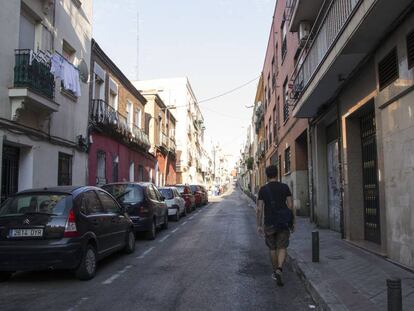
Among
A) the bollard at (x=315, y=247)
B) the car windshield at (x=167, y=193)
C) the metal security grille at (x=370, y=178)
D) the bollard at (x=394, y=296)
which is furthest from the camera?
the car windshield at (x=167, y=193)

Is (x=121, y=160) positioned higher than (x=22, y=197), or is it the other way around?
(x=121, y=160)

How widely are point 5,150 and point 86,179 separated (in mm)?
6041

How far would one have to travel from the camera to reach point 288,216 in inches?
290

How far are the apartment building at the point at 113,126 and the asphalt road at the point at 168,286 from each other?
961 cm

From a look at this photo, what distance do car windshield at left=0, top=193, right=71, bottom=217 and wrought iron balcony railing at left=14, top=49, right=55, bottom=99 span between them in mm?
5256

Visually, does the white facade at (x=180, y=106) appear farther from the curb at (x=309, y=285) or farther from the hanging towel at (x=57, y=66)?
the curb at (x=309, y=285)

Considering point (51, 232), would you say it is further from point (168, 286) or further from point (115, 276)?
point (168, 286)

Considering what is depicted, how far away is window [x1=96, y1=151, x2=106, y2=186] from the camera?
2031 cm

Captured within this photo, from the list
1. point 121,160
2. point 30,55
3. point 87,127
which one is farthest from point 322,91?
point 121,160

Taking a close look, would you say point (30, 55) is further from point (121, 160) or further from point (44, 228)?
point (121, 160)

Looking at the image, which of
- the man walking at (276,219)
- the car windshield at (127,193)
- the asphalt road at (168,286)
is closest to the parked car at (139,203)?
the car windshield at (127,193)

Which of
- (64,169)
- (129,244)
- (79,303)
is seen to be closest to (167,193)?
(64,169)

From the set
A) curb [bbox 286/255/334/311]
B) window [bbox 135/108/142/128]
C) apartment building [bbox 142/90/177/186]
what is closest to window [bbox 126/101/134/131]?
window [bbox 135/108/142/128]

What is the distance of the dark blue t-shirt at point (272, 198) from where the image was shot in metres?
7.39
